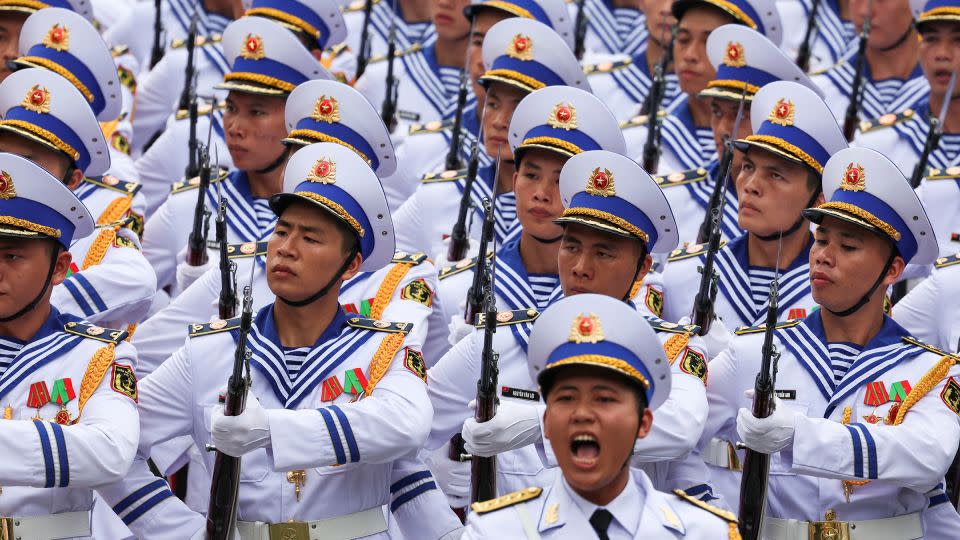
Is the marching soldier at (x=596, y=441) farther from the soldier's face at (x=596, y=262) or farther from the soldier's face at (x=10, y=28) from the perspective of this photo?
the soldier's face at (x=10, y=28)

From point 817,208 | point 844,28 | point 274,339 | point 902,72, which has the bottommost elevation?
point 274,339

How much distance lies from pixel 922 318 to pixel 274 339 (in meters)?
3.97

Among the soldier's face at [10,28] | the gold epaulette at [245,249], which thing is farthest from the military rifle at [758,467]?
the soldier's face at [10,28]

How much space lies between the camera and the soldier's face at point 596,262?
412 inches

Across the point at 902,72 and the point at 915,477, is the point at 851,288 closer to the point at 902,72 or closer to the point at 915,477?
the point at 915,477

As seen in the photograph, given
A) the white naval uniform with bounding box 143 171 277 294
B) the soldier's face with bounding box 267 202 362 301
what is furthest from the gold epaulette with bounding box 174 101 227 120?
the soldier's face with bounding box 267 202 362 301

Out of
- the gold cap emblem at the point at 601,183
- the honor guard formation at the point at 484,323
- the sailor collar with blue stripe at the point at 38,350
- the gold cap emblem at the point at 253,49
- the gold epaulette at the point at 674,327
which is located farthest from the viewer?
the gold cap emblem at the point at 253,49

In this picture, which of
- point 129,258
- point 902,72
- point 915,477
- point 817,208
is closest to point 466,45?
point 902,72

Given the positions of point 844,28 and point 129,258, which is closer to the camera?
point 129,258

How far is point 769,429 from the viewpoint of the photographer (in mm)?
9672

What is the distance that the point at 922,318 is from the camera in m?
11.8

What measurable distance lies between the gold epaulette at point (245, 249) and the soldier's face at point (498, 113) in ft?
6.22

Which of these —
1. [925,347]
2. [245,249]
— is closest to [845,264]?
[925,347]

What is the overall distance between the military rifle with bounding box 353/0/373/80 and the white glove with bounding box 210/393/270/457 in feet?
25.4
